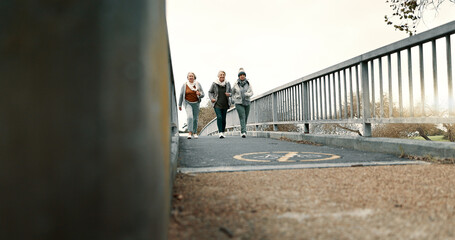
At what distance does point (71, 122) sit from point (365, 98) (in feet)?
19.4

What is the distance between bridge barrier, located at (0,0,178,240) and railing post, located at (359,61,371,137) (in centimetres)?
569

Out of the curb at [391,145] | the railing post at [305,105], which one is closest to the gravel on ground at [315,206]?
the curb at [391,145]

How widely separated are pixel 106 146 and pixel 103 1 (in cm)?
42

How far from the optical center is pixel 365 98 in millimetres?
6203

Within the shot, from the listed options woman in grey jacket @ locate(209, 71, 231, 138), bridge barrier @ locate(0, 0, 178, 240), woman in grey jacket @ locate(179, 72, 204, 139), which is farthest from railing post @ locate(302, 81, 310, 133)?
bridge barrier @ locate(0, 0, 178, 240)

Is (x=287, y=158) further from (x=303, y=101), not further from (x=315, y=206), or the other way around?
(x=303, y=101)

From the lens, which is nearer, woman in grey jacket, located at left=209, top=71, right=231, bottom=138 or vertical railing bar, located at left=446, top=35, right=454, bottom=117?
vertical railing bar, located at left=446, top=35, right=454, bottom=117

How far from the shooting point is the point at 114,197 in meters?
1.03

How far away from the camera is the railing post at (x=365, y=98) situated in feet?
20.1

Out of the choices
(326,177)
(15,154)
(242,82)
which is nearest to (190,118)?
(242,82)

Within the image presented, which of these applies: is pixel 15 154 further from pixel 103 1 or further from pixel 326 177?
pixel 326 177

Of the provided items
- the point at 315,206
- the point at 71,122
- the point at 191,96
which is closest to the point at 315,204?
the point at 315,206

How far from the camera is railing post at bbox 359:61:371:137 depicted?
Answer: 613 cm

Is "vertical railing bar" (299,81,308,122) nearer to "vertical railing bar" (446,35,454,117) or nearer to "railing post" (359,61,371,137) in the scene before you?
"railing post" (359,61,371,137)
